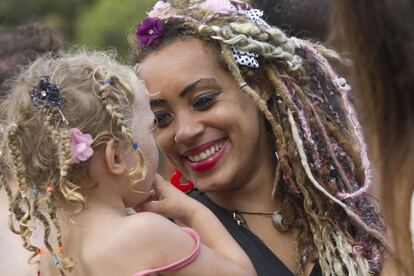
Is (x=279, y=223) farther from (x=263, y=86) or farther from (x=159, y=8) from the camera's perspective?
(x=159, y=8)

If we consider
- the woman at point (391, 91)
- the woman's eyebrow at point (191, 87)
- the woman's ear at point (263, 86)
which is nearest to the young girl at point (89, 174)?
the woman's eyebrow at point (191, 87)

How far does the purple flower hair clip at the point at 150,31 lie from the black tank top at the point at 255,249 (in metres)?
0.64

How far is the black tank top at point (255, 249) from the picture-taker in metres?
3.45

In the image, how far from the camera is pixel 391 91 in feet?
5.68

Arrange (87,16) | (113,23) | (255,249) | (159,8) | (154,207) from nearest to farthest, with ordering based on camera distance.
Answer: (154,207)
(255,249)
(159,8)
(113,23)
(87,16)

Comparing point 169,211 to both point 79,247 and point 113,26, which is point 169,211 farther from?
point 113,26

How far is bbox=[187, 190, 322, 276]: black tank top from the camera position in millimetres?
3445

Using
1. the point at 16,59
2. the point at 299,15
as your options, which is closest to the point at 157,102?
the point at 16,59

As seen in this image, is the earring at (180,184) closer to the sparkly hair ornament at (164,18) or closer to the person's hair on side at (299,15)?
the sparkly hair ornament at (164,18)

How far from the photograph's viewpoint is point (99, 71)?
3088mm

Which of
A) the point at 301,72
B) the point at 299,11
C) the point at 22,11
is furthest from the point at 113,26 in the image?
the point at 301,72

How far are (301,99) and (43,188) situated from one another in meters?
1.10

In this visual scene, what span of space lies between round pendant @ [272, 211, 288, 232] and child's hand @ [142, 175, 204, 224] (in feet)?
1.32

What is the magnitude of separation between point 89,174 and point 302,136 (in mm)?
895
